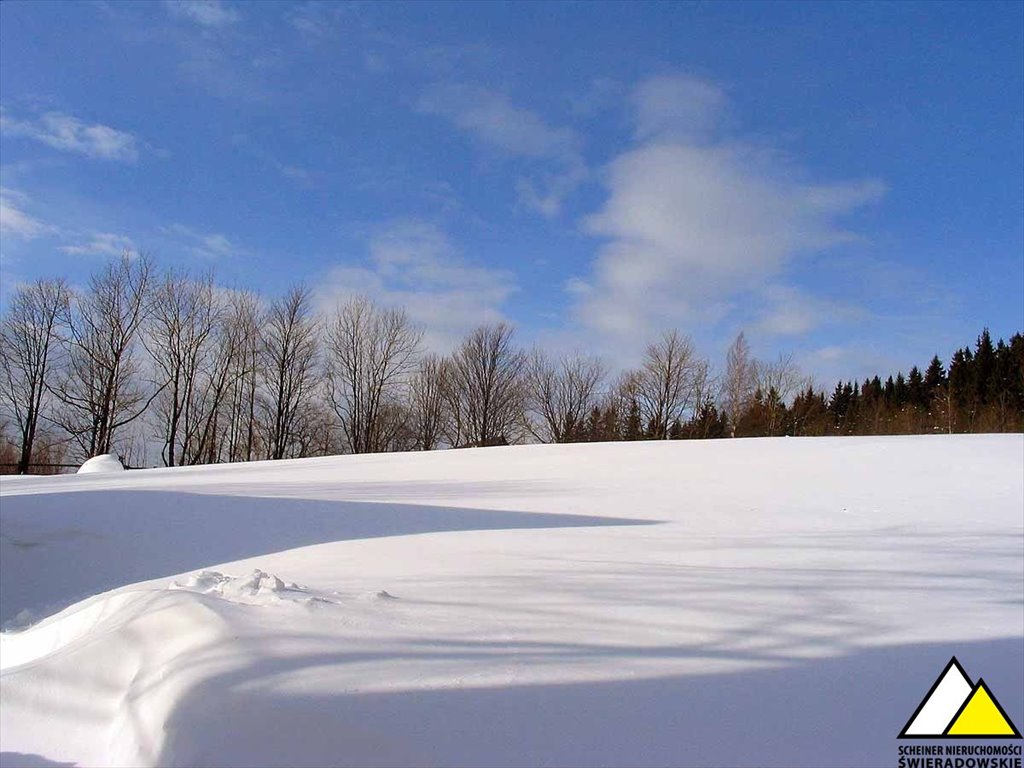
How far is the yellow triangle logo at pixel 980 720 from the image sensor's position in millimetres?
1805

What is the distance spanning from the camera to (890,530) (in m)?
4.53

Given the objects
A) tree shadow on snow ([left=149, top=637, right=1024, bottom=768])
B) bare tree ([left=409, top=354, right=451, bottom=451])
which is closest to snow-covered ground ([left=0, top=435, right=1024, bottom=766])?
tree shadow on snow ([left=149, top=637, right=1024, bottom=768])

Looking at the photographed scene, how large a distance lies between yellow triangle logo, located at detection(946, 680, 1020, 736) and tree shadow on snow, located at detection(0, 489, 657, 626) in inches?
116

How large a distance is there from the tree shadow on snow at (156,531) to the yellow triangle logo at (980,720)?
2.95m

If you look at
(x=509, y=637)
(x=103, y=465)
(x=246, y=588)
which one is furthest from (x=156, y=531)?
(x=103, y=465)

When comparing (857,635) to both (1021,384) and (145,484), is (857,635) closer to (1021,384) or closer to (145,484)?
(145,484)

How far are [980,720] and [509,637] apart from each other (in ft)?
4.74

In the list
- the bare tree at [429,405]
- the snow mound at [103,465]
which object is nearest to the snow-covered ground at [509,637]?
the snow mound at [103,465]

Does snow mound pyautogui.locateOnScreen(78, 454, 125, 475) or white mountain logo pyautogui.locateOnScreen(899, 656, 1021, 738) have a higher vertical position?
snow mound pyautogui.locateOnScreen(78, 454, 125, 475)

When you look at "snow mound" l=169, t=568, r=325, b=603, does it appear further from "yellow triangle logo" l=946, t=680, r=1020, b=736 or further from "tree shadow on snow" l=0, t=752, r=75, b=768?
"yellow triangle logo" l=946, t=680, r=1020, b=736

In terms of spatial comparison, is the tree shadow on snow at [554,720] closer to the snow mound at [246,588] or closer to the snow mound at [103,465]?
the snow mound at [246,588]

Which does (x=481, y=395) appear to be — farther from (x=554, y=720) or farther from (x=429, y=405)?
(x=554, y=720)

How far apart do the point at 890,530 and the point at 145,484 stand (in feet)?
26.7

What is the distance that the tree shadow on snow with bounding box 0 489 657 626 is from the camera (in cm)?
464
